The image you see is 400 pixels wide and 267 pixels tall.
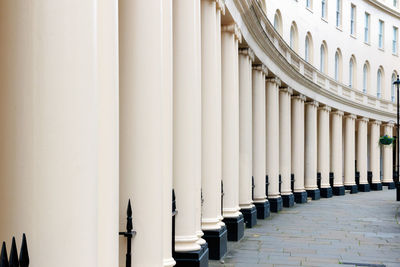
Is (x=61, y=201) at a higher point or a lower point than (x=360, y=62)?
lower

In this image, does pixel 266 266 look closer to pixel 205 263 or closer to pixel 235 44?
pixel 205 263

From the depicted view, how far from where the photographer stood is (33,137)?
11.7 feet

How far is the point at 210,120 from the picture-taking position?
11.4 metres

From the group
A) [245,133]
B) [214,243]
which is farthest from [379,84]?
[214,243]

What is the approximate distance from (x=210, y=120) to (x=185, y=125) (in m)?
2.37

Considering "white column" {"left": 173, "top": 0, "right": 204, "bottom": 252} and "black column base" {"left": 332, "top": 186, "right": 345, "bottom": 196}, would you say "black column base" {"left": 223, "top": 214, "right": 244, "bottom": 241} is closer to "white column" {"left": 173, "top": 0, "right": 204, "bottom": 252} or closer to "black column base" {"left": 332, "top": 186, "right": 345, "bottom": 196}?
"white column" {"left": 173, "top": 0, "right": 204, "bottom": 252}

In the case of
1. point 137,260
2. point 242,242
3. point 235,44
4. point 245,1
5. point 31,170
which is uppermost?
point 245,1

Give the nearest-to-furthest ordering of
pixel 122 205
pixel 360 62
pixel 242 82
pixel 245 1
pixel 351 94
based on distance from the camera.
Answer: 1. pixel 122 205
2. pixel 245 1
3. pixel 242 82
4. pixel 351 94
5. pixel 360 62

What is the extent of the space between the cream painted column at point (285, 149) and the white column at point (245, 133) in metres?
7.17

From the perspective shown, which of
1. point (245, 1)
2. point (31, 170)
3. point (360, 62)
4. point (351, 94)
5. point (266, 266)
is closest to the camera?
point (31, 170)

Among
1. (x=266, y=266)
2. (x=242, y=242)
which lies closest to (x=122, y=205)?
(x=266, y=266)

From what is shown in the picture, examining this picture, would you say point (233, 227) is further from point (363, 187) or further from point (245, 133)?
point (363, 187)

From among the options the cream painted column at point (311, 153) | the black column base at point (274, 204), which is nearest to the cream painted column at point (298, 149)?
the cream painted column at point (311, 153)

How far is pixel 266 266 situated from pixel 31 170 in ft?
25.3
